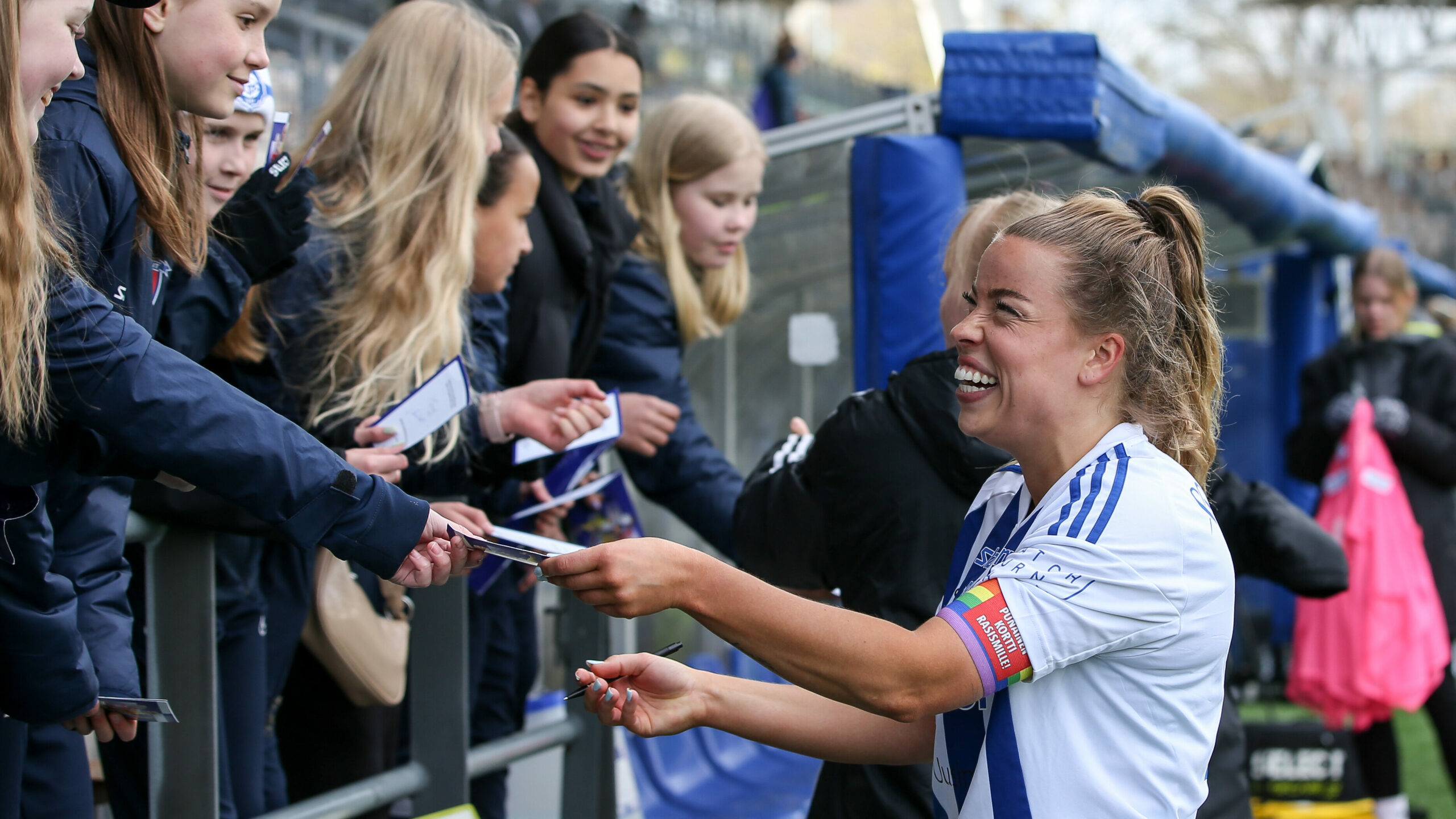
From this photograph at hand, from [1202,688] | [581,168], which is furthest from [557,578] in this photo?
[581,168]

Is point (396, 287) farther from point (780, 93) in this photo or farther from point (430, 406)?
point (780, 93)

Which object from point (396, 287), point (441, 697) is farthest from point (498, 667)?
point (396, 287)

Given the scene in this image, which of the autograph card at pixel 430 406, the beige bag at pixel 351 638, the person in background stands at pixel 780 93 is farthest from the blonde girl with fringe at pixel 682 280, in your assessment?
the person in background stands at pixel 780 93

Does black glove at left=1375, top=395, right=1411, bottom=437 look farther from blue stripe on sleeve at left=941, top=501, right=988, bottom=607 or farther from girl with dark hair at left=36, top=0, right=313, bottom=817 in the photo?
girl with dark hair at left=36, top=0, right=313, bottom=817

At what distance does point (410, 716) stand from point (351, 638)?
395mm

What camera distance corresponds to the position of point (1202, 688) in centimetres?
164

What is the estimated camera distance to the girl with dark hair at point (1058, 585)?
153cm

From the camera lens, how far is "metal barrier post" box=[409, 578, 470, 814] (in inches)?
109

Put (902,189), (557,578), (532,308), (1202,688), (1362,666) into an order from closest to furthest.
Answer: (557,578)
(1202,688)
(532,308)
(902,189)
(1362,666)

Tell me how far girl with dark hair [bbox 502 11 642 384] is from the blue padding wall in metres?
0.66

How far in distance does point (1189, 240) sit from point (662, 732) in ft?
3.25

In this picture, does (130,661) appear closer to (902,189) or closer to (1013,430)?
(1013,430)

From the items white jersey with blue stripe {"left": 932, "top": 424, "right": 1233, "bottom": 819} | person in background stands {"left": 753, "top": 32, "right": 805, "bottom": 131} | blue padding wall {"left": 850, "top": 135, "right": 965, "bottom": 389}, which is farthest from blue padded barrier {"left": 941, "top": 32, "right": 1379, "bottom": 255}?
person in background stands {"left": 753, "top": 32, "right": 805, "bottom": 131}

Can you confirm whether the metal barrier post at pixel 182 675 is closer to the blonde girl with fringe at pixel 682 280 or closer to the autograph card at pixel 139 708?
the autograph card at pixel 139 708
